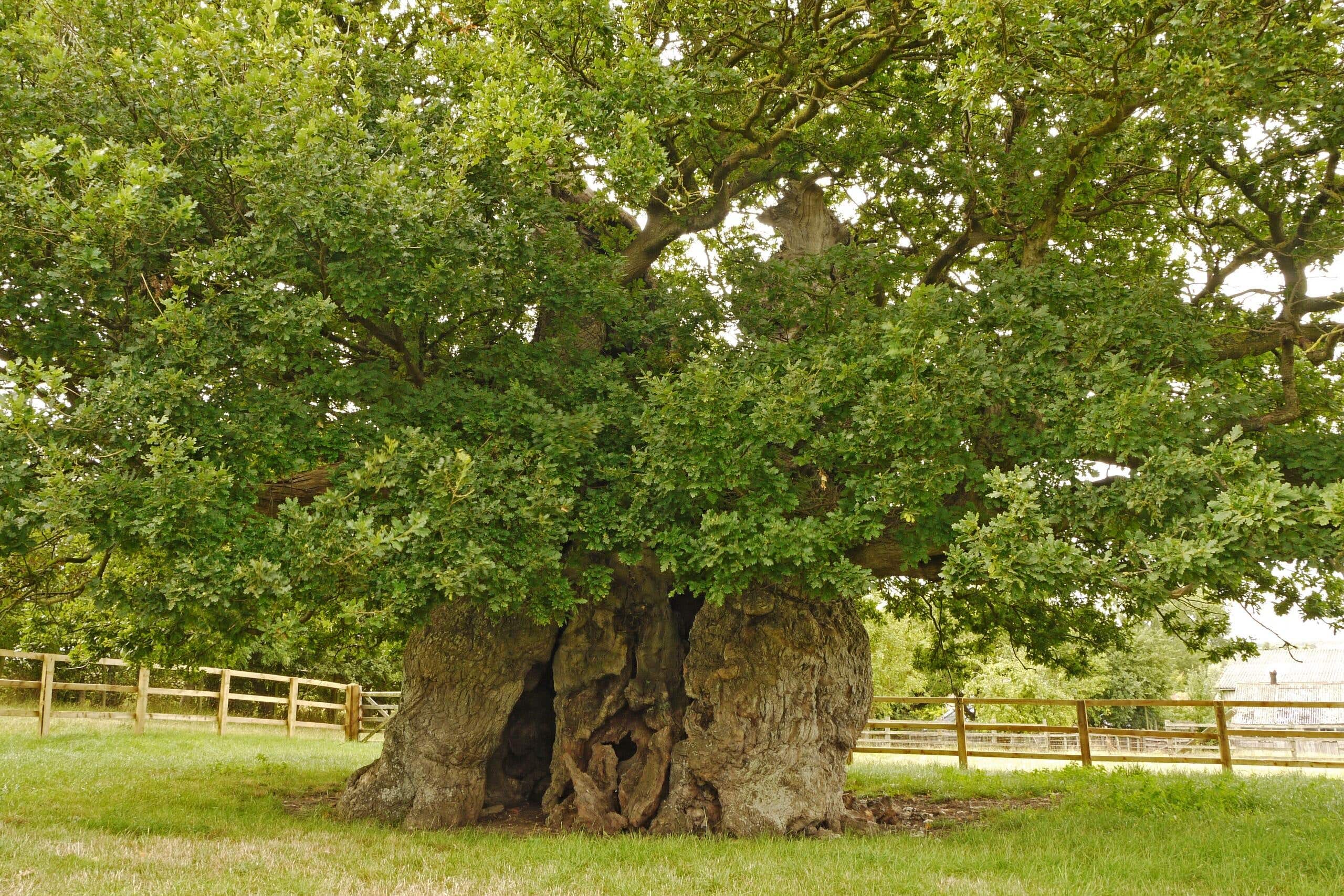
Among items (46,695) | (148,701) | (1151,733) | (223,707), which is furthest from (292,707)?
(1151,733)

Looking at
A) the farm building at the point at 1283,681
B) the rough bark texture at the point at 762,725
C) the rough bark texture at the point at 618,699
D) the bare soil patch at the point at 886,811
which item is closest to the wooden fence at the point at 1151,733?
the bare soil patch at the point at 886,811

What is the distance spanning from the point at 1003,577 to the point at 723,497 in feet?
8.22

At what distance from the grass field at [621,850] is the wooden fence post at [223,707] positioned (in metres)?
6.77

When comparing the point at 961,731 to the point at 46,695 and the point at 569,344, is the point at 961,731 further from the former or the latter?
the point at 46,695

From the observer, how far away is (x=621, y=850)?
7.82 meters

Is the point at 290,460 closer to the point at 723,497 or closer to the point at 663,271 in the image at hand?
the point at 723,497

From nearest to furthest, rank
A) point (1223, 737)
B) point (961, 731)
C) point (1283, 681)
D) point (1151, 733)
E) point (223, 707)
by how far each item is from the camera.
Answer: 1. point (1223, 737)
2. point (1151, 733)
3. point (961, 731)
4. point (223, 707)
5. point (1283, 681)

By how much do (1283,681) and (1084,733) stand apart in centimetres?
5355

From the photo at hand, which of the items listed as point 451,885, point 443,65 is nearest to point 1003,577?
point 451,885

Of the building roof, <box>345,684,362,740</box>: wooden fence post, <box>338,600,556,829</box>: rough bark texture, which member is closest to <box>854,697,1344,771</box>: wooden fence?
<box>338,600,556,829</box>: rough bark texture

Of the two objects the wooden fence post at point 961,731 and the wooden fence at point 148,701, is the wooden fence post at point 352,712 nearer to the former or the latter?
the wooden fence at point 148,701

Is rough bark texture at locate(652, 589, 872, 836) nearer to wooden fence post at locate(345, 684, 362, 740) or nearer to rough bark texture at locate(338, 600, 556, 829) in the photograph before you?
rough bark texture at locate(338, 600, 556, 829)

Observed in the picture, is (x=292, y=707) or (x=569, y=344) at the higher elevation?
(x=569, y=344)

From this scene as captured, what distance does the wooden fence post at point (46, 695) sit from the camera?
15.0 meters
